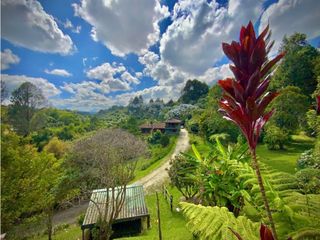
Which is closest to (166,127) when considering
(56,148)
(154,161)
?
(154,161)

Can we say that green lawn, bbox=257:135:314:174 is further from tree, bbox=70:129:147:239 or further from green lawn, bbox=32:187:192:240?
tree, bbox=70:129:147:239

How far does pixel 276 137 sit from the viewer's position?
1357cm

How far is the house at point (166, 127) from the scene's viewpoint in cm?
2831

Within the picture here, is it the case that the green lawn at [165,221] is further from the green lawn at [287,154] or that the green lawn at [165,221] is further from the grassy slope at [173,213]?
the green lawn at [287,154]

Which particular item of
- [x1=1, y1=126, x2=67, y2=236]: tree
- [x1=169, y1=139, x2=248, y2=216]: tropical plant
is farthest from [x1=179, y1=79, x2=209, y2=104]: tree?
[x1=169, y1=139, x2=248, y2=216]: tropical plant

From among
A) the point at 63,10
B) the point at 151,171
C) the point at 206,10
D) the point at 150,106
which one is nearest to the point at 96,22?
the point at 63,10

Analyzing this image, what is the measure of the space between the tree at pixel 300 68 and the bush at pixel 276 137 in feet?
14.8

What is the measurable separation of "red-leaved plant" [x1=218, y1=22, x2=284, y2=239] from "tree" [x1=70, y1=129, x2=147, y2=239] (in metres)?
7.48

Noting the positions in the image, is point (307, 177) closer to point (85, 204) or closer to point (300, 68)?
point (85, 204)

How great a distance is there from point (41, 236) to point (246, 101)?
12174mm

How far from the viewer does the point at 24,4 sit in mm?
3447

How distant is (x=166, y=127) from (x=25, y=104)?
16.7 meters

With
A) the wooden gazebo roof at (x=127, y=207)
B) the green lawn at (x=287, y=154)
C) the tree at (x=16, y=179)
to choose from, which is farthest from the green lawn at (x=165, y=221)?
the green lawn at (x=287, y=154)

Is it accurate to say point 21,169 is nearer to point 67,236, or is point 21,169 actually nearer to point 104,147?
point 104,147
